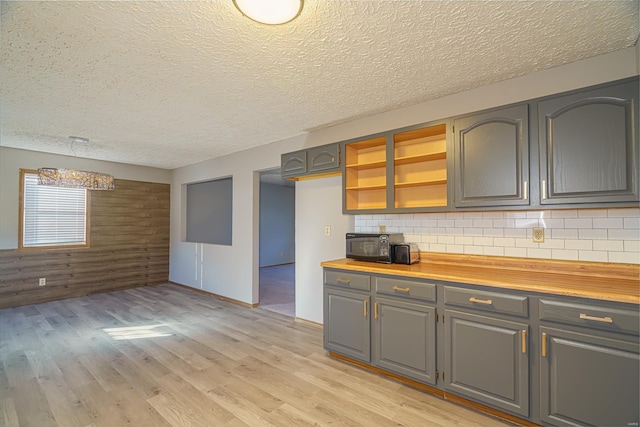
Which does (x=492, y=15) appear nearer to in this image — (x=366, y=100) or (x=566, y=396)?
(x=366, y=100)

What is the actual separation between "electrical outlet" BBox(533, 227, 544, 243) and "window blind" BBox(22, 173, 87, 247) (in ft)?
21.1

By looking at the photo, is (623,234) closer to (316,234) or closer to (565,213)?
(565,213)

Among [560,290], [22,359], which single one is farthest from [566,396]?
[22,359]

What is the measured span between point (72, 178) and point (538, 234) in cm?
509

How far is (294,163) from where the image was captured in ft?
11.5

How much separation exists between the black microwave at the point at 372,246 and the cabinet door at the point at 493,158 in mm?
668

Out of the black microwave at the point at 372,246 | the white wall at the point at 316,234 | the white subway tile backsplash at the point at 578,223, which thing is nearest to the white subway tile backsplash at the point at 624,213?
the white subway tile backsplash at the point at 578,223

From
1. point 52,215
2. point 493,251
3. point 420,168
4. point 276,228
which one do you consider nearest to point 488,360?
point 493,251

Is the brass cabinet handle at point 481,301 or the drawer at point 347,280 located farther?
the drawer at point 347,280

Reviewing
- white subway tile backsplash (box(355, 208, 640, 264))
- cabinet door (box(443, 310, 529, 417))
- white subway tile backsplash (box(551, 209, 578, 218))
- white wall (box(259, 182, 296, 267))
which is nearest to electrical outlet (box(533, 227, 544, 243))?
white subway tile backsplash (box(355, 208, 640, 264))

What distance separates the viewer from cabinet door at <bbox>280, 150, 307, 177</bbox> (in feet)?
11.1

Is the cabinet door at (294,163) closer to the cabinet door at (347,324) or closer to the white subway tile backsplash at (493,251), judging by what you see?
the cabinet door at (347,324)

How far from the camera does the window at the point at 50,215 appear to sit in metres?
4.56

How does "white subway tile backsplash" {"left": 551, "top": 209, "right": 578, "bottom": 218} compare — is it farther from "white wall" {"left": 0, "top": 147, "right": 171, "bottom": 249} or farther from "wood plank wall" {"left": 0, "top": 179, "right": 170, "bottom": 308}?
"white wall" {"left": 0, "top": 147, "right": 171, "bottom": 249}
